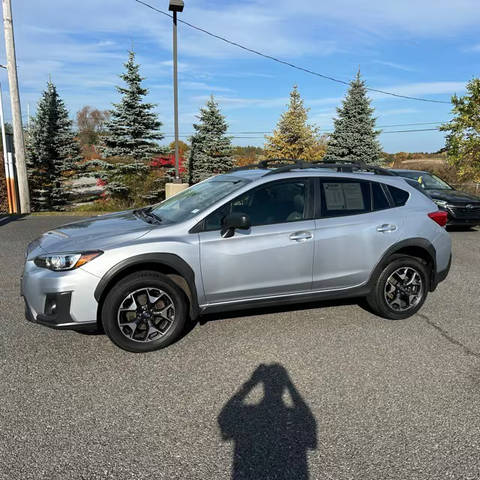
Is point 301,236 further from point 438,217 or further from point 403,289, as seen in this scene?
point 438,217

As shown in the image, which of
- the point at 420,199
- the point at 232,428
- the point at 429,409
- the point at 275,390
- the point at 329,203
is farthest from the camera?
the point at 420,199

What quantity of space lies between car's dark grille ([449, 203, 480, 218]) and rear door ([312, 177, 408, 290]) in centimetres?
683

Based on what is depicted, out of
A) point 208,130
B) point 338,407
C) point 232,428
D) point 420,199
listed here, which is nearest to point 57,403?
point 232,428

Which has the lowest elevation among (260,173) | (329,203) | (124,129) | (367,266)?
(367,266)

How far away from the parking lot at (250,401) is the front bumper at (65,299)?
37 centimetres

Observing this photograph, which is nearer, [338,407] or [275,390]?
[338,407]

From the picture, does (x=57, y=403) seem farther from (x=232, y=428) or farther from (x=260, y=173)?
(x=260, y=173)

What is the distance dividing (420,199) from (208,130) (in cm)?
1984

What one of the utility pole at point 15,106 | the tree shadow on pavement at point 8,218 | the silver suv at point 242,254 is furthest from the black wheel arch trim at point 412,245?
the utility pole at point 15,106

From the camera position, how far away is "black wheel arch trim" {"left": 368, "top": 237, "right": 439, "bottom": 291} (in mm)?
4305

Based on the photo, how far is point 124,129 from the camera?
17.2 meters

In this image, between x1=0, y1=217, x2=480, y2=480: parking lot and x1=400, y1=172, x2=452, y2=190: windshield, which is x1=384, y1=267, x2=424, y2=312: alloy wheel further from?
x1=400, y1=172, x2=452, y2=190: windshield

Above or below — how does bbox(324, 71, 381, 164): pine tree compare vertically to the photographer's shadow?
above

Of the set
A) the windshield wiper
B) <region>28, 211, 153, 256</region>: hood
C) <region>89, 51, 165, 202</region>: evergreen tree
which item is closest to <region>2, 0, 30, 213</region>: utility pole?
<region>89, 51, 165, 202</region>: evergreen tree
